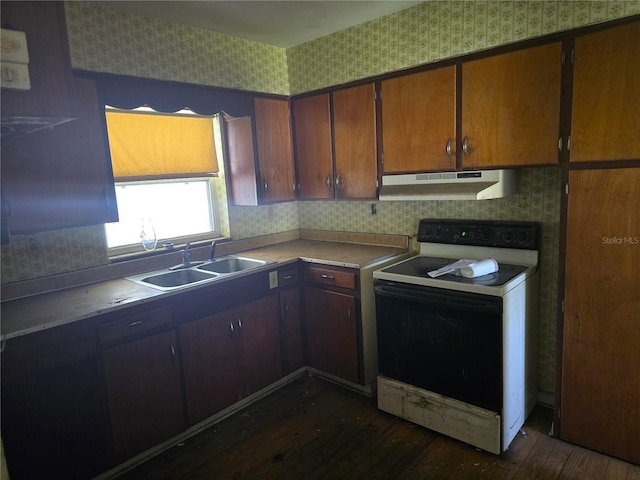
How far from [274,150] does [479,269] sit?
177cm

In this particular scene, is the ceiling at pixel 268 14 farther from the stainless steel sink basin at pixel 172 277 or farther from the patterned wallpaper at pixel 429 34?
the stainless steel sink basin at pixel 172 277

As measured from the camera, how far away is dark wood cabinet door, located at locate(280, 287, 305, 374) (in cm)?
300

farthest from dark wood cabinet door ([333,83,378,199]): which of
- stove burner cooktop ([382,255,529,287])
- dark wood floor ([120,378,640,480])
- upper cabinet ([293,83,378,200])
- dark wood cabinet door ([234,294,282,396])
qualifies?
dark wood floor ([120,378,640,480])

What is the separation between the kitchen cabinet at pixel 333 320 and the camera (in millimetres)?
2828

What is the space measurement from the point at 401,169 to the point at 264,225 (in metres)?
1.32

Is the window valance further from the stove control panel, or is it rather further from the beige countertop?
the stove control panel

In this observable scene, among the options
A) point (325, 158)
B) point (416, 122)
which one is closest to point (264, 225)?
point (325, 158)

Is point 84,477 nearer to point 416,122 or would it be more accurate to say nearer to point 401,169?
point 401,169

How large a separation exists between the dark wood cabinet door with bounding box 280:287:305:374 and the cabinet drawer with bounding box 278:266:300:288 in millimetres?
46

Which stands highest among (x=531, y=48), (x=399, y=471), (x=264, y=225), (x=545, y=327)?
(x=531, y=48)

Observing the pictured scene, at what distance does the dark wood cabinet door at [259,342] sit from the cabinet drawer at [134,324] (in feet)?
1.61

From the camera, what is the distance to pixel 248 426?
2627mm

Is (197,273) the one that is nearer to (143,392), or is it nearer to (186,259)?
(186,259)
